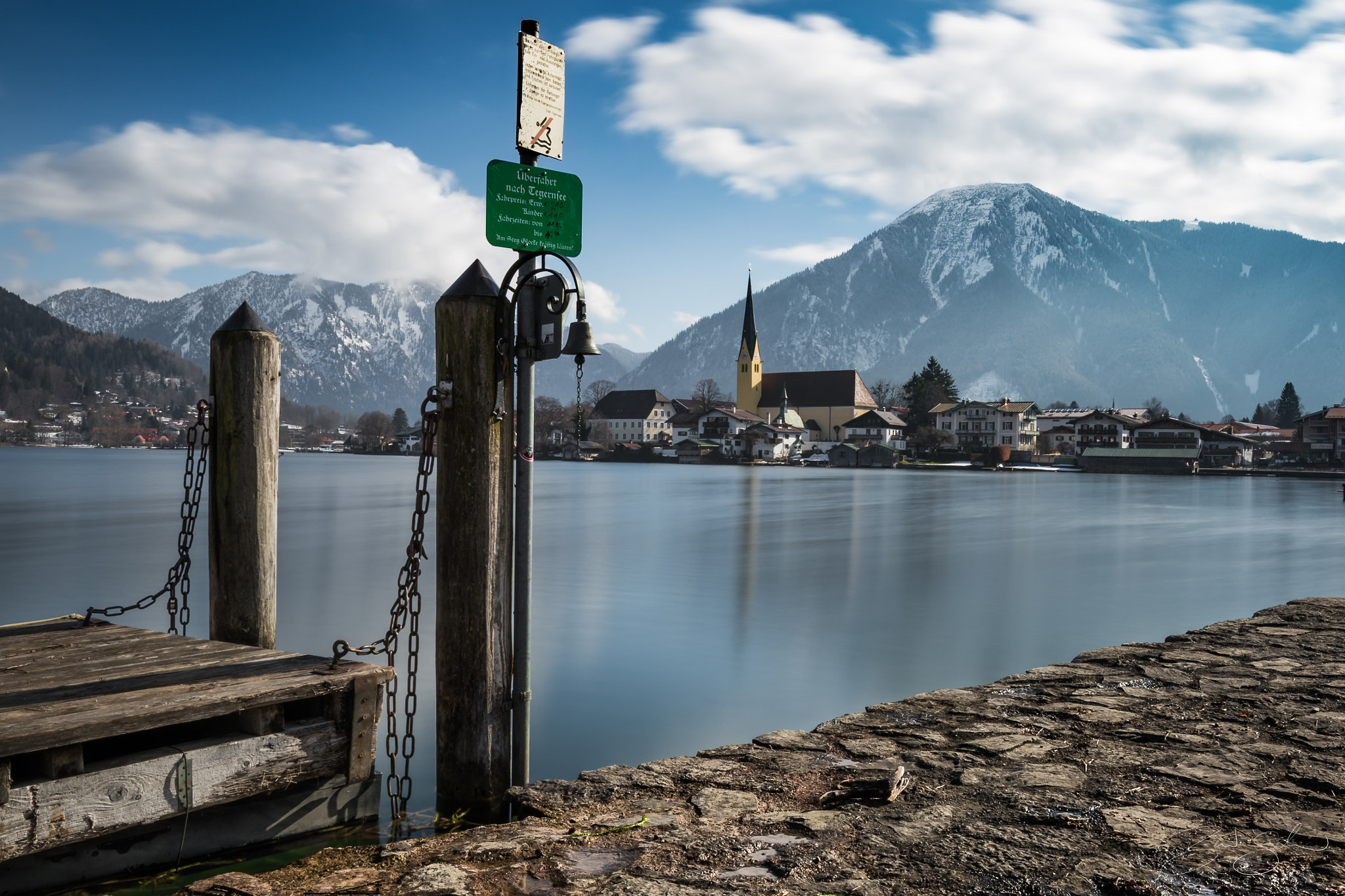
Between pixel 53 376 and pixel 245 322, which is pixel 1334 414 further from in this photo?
pixel 53 376

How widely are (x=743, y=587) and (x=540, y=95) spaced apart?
48.1 ft

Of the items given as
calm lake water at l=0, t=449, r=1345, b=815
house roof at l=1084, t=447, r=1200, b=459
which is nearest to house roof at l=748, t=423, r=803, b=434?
house roof at l=1084, t=447, r=1200, b=459

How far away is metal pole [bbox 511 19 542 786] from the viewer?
5398mm

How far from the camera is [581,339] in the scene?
5.75 meters

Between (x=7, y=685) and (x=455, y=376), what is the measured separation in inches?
110

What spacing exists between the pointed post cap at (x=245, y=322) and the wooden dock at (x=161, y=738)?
2.06 metres

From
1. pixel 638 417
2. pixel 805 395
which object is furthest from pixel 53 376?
pixel 805 395

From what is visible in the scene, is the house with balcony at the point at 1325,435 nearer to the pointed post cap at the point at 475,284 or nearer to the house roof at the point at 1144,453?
the house roof at the point at 1144,453

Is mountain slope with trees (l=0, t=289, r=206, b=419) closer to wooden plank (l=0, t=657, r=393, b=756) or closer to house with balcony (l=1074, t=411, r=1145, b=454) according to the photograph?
house with balcony (l=1074, t=411, r=1145, b=454)

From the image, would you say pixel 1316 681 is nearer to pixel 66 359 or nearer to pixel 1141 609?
pixel 1141 609

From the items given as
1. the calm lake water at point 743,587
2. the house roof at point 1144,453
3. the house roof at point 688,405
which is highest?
the house roof at point 688,405

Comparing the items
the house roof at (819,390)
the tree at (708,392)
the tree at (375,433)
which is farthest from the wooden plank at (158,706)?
the tree at (375,433)

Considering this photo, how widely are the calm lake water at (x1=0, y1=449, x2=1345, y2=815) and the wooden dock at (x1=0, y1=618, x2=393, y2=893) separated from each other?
1782mm

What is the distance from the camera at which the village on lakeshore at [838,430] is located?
107 m
